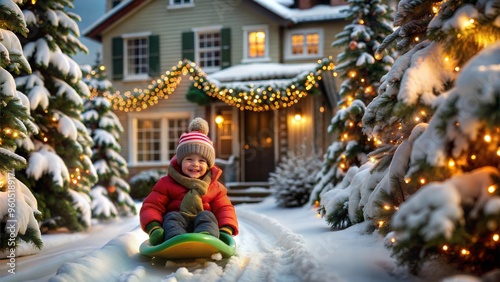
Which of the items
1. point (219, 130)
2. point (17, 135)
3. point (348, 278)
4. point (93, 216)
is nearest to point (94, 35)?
point (219, 130)

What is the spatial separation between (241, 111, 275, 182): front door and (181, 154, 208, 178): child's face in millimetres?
10703

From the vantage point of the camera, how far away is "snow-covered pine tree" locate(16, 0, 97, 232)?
690 cm

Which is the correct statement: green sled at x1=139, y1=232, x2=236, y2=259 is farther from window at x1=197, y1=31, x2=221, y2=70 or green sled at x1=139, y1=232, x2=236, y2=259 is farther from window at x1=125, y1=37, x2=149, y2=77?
window at x1=125, y1=37, x2=149, y2=77

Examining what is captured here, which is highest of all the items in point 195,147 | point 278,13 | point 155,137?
point 278,13

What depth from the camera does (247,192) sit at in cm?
1414

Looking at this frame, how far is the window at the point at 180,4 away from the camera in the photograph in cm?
1739

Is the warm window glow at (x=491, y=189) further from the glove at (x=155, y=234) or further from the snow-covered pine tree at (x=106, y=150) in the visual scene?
the snow-covered pine tree at (x=106, y=150)

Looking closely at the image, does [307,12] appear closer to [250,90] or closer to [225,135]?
[250,90]

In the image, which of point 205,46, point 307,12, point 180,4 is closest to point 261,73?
point 205,46

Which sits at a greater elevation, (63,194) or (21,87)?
(21,87)

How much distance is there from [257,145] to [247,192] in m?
2.26

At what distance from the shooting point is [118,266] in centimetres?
403

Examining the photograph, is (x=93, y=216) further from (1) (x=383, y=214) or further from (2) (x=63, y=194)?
(1) (x=383, y=214)

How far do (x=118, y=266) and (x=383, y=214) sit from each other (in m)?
2.38
